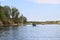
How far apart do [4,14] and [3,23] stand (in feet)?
30.6

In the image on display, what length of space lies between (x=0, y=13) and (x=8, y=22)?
50.8 ft

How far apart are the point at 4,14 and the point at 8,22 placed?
8.26 meters

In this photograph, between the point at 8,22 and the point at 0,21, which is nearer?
the point at 0,21

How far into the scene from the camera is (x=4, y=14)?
196 metres

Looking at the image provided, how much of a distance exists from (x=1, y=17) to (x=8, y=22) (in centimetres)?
1080

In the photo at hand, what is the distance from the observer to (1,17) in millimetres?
190875

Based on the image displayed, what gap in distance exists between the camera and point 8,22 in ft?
→ 654

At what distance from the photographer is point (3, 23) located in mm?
191000

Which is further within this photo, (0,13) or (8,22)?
(8,22)

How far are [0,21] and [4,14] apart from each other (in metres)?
14.0

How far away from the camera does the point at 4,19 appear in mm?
192000

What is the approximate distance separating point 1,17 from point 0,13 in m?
5.07

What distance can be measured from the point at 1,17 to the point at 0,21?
7862mm
